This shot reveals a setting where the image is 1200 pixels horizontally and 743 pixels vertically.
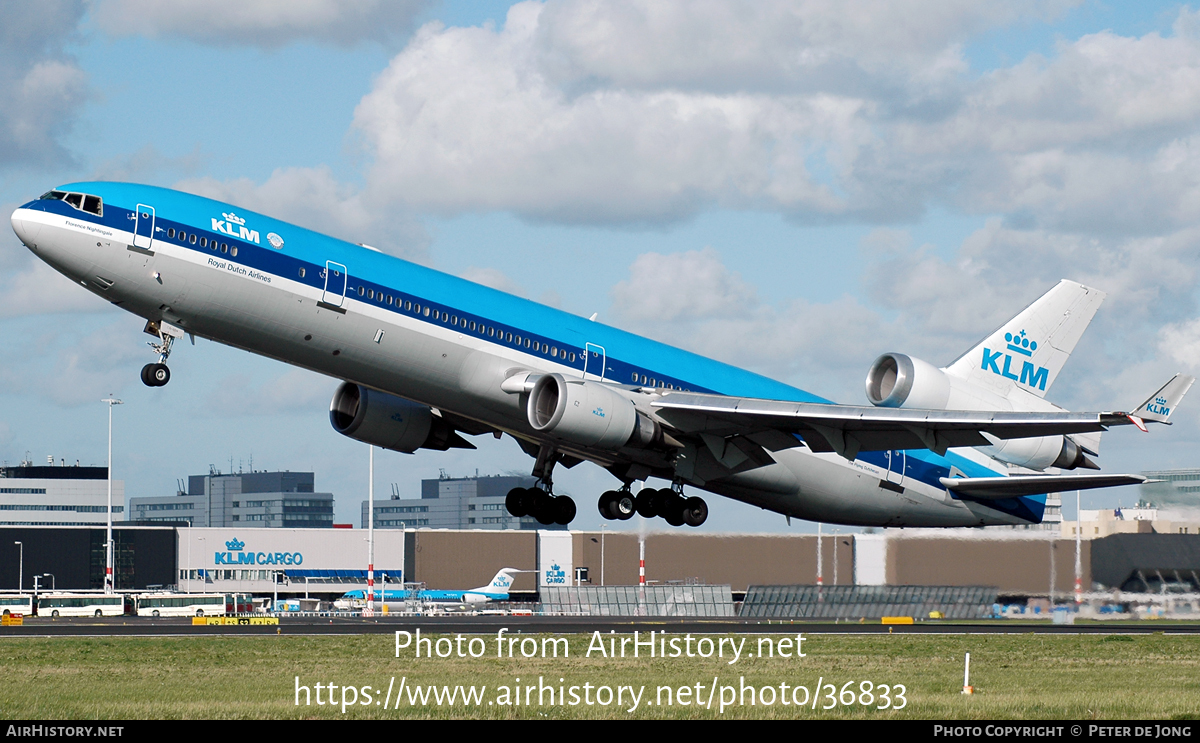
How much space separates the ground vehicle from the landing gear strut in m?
55.1

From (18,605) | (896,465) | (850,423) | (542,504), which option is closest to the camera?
(850,423)

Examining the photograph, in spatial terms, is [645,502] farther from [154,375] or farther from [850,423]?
[154,375]

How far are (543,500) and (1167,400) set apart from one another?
17824mm

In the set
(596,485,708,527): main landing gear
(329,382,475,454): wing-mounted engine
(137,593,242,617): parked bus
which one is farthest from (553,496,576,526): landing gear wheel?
(137,593,242,617): parked bus

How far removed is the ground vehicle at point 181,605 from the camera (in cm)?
9138

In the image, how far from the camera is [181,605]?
3703 inches

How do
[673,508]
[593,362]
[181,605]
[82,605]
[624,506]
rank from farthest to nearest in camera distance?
[181,605]
[82,605]
[673,508]
[624,506]
[593,362]

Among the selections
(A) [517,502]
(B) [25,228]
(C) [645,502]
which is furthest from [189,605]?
(B) [25,228]

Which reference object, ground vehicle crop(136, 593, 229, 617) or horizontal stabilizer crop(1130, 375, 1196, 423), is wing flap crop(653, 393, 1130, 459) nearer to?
horizontal stabilizer crop(1130, 375, 1196, 423)

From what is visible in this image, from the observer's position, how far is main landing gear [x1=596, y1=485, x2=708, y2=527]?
39.4 m

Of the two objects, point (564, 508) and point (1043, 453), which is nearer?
point (564, 508)

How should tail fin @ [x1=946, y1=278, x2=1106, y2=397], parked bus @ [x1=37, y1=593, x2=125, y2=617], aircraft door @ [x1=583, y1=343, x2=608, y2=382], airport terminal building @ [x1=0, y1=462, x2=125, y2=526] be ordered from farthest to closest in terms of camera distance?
airport terminal building @ [x1=0, y1=462, x2=125, y2=526]
parked bus @ [x1=37, y1=593, x2=125, y2=617]
tail fin @ [x1=946, y1=278, x2=1106, y2=397]
aircraft door @ [x1=583, y1=343, x2=608, y2=382]

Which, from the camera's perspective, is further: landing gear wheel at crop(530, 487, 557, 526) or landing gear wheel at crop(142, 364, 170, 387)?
landing gear wheel at crop(530, 487, 557, 526)

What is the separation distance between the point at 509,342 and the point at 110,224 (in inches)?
394
